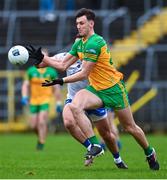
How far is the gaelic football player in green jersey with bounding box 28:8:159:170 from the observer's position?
1225 cm

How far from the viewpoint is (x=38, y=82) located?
832 inches

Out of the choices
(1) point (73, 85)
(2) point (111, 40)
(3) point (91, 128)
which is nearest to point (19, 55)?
(3) point (91, 128)

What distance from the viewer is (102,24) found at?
32.6 metres

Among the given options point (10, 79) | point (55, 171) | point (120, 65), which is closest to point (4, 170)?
point (55, 171)

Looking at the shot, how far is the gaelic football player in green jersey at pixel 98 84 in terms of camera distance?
12250 millimetres

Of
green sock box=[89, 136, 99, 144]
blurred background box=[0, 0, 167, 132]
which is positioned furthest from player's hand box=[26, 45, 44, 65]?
blurred background box=[0, 0, 167, 132]

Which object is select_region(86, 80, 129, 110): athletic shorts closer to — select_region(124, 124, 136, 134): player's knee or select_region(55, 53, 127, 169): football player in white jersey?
select_region(124, 124, 136, 134): player's knee

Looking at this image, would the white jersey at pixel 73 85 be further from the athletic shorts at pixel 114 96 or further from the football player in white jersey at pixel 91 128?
the athletic shorts at pixel 114 96

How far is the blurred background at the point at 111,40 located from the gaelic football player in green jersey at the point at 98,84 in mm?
16705

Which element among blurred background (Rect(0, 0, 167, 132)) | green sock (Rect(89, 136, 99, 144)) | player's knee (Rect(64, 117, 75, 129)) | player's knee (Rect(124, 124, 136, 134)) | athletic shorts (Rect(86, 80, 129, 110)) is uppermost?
athletic shorts (Rect(86, 80, 129, 110))

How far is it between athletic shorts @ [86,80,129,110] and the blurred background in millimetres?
16737

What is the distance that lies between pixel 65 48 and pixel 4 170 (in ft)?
61.6

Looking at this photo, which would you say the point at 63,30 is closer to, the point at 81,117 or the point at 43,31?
the point at 43,31

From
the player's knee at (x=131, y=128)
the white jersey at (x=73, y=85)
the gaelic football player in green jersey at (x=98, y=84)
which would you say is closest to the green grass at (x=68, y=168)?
the gaelic football player in green jersey at (x=98, y=84)
